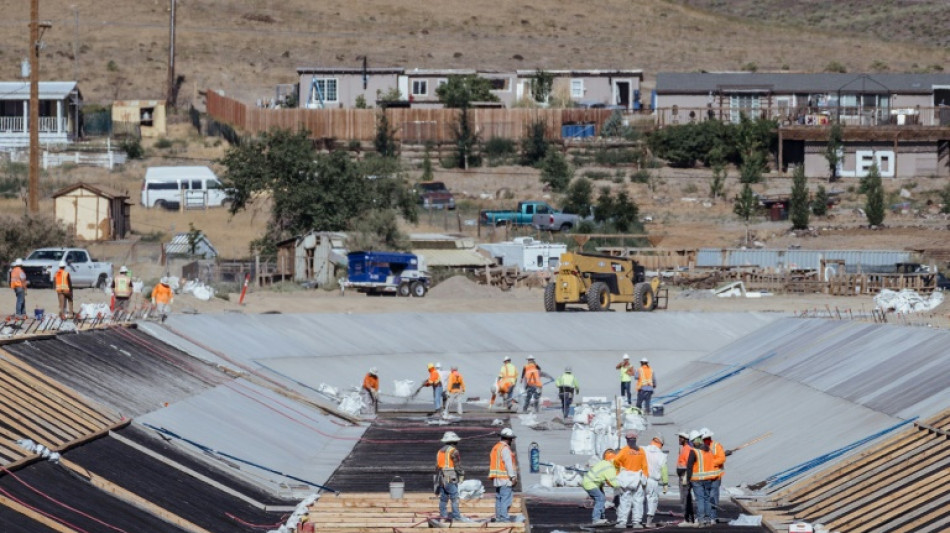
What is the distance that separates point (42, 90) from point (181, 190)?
55.6 ft

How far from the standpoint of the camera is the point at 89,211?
64750 mm

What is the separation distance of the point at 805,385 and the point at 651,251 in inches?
1208

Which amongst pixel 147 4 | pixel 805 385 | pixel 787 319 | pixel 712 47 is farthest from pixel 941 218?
pixel 147 4

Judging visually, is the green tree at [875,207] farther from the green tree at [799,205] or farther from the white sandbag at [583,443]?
the white sandbag at [583,443]

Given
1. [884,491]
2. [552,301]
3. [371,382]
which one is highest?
[552,301]

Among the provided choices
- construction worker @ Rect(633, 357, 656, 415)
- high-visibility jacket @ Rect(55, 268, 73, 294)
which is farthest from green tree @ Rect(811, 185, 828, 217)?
high-visibility jacket @ Rect(55, 268, 73, 294)

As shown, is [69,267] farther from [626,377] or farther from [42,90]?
[42,90]

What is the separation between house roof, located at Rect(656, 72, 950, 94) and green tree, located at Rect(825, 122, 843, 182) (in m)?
8.00

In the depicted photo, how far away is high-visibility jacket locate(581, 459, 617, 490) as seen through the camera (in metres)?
22.8

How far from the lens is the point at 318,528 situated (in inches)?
916

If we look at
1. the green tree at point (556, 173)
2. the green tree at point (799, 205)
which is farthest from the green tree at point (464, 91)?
the green tree at point (799, 205)

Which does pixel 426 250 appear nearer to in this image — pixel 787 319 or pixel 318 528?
pixel 787 319

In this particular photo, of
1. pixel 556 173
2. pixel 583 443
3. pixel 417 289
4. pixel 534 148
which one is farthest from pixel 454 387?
pixel 534 148

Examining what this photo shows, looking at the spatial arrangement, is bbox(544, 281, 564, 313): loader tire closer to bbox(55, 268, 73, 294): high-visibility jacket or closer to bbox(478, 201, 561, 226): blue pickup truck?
bbox(55, 268, 73, 294): high-visibility jacket
